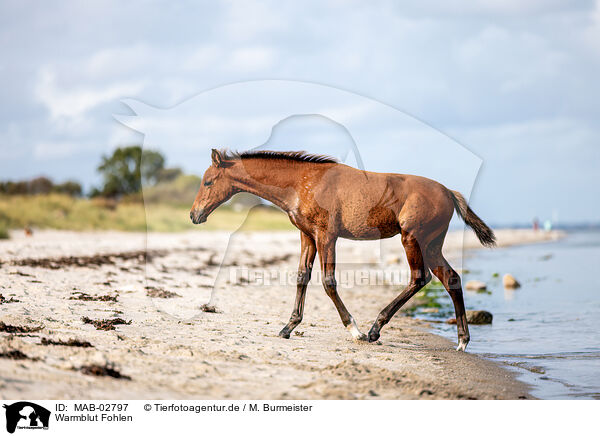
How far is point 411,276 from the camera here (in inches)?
284

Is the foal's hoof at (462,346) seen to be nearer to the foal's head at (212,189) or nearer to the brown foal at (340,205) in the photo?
the brown foal at (340,205)

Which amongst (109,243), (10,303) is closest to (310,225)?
(10,303)

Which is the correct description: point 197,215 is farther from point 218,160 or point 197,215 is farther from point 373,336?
point 373,336

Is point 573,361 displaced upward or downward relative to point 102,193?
downward

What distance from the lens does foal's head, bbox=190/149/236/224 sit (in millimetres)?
7305

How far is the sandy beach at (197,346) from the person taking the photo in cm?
486

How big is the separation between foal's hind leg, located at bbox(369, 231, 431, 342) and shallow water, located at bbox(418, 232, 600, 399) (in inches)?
54.5

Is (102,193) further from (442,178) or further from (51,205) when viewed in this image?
(442,178)

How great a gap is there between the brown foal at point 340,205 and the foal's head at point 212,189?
0.04ft

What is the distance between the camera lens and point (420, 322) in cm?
1030

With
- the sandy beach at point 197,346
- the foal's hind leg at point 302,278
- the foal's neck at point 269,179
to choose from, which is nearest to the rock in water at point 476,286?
the sandy beach at point 197,346

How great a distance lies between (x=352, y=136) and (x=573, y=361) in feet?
13.2
